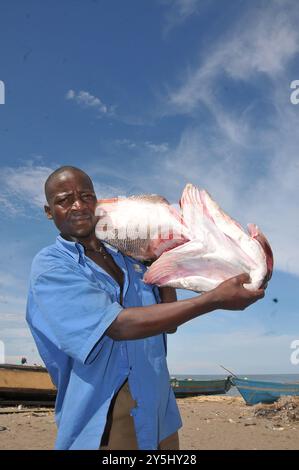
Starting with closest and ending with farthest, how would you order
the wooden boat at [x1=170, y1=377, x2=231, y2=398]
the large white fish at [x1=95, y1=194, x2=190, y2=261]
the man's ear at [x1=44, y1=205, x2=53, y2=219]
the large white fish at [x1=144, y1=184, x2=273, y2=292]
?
the large white fish at [x1=144, y1=184, x2=273, y2=292], the large white fish at [x1=95, y1=194, x2=190, y2=261], the man's ear at [x1=44, y1=205, x2=53, y2=219], the wooden boat at [x1=170, y1=377, x2=231, y2=398]

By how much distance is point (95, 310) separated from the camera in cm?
227

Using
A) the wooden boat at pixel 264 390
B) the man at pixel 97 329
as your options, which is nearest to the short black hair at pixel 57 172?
the man at pixel 97 329

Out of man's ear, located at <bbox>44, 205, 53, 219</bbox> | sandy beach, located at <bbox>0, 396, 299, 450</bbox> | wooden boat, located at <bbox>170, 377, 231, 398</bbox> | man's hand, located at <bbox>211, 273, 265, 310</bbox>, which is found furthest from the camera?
wooden boat, located at <bbox>170, 377, 231, 398</bbox>

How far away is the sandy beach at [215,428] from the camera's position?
11039mm

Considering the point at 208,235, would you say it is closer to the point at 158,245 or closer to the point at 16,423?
the point at 158,245

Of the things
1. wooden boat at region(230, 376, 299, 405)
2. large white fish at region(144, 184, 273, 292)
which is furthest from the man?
wooden boat at region(230, 376, 299, 405)

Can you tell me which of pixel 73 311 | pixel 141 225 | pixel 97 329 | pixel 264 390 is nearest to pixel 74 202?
pixel 141 225

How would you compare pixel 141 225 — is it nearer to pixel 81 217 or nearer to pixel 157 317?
pixel 81 217

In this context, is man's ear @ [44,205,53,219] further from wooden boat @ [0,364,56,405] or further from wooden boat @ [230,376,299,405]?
wooden boat @ [230,376,299,405]

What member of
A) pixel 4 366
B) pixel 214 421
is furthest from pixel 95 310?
pixel 4 366

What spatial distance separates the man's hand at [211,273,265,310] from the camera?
215cm

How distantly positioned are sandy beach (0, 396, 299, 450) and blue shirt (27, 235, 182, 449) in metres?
8.67

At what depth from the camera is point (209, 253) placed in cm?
237

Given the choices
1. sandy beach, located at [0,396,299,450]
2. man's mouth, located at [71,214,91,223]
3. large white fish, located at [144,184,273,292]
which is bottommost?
sandy beach, located at [0,396,299,450]
